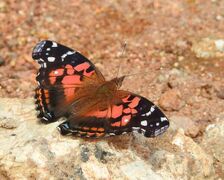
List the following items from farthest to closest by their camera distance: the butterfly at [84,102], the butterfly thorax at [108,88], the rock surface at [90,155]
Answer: the butterfly thorax at [108,88]
the butterfly at [84,102]
the rock surface at [90,155]

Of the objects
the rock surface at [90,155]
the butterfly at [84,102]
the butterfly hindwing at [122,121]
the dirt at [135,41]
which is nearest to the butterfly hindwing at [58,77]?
the butterfly at [84,102]

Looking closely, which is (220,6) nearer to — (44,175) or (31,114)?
(31,114)

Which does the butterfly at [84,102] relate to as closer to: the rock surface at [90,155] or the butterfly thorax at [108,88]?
the butterfly thorax at [108,88]

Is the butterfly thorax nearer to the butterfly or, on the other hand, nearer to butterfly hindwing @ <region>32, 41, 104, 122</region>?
the butterfly

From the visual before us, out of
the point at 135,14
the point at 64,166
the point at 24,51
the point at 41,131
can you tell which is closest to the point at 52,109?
the point at 41,131

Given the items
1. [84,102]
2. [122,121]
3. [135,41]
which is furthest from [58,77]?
[135,41]

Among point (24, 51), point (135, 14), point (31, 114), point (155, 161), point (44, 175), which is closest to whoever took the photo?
point (44, 175)
